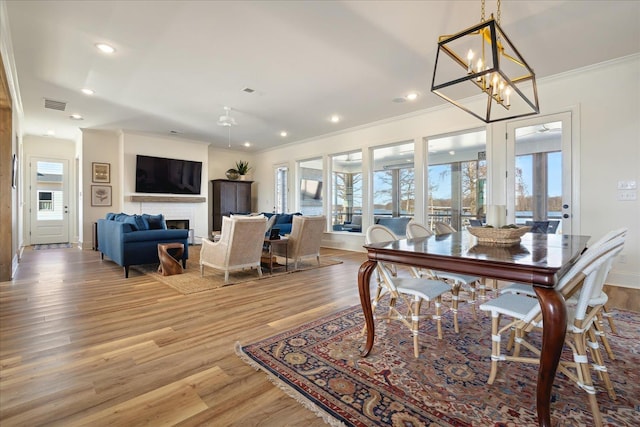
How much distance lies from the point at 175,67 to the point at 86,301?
2933 mm

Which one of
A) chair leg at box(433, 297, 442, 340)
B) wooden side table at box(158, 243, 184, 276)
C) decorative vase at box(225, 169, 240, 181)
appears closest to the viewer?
chair leg at box(433, 297, 442, 340)

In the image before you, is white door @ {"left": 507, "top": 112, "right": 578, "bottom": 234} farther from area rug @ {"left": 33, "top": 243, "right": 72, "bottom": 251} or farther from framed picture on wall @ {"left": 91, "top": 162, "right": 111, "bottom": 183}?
area rug @ {"left": 33, "top": 243, "right": 72, "bottom": 251}

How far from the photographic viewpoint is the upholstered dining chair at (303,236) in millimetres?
4691

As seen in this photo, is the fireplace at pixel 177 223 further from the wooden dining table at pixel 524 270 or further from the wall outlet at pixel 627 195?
the wall outlet at pixel 627 195

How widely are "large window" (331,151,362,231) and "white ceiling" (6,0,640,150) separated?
7.81 feet

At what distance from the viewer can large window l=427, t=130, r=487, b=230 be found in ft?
23.6

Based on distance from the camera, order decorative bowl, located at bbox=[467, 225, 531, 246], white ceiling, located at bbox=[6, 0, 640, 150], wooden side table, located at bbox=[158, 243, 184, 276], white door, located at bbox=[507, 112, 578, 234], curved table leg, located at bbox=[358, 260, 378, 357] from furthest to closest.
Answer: wooden side table, located at bbox=[158, 243, 184, 276]
white door, located at bbox=[507, 112, 578, 234]
white ceiling, located at bbox=[6, 0, 640, 150]
decorative bowl, located at bbox=[467, 225, 531, 246]
curved table leg, located at bbox=[358, 260, 378, 357]

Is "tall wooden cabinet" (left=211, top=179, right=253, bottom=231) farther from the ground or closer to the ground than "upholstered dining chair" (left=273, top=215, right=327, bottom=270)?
farther from the ground

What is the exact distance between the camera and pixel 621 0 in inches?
104

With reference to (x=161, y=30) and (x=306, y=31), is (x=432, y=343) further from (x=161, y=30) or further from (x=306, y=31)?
(x=161, y=30)

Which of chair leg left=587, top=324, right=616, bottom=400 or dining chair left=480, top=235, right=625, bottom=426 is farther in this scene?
chair leg left=587, top=324, right=616, bottom=400

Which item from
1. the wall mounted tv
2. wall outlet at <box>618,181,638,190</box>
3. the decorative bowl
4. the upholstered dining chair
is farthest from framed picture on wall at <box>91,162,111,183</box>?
wall outlet at <box>618,181,638,190</box>

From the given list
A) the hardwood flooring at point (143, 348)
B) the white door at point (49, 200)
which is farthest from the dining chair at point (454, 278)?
the white door at point (49, 200)

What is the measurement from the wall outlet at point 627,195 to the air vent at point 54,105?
330 inches
